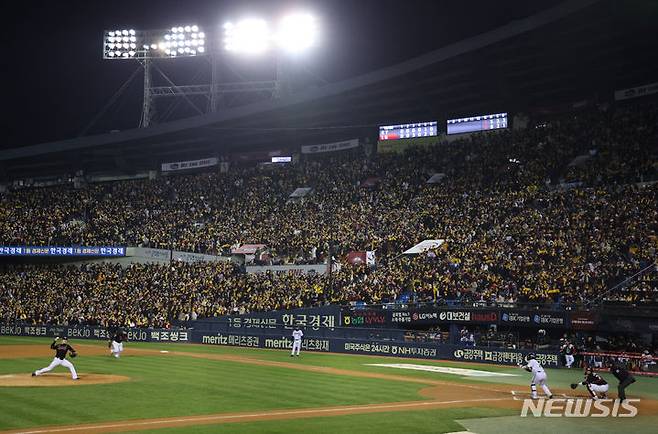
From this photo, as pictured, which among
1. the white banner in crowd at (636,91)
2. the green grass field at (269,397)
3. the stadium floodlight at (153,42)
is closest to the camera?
the green grass field at (269,397)

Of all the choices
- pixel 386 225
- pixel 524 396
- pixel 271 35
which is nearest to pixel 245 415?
pixel 524 396

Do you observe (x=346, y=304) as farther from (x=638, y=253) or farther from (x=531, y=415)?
(x=531, y=415)

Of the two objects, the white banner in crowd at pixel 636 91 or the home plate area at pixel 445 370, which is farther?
the white banner in crowd at pixel 636 91

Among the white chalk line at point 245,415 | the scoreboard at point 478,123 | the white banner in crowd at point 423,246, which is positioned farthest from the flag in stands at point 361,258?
the white chalk line at point 245,415

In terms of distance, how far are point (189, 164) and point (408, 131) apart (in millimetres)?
22549

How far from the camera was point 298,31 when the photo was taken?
171 feet

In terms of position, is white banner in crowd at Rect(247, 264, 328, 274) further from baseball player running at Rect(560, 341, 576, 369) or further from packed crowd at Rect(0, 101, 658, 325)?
baseball player running at Rect(560, 341, 576, 369)

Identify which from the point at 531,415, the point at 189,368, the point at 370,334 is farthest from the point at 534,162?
the point at 531,415

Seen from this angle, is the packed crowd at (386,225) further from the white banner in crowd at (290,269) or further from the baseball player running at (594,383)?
the baseball player running at (594,383)

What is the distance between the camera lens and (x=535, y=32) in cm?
4072

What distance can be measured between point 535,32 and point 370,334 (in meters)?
19.4

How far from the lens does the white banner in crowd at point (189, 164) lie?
2630 inches

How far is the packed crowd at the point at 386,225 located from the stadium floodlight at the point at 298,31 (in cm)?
1045

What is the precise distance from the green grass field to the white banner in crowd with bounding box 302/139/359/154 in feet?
98.6
